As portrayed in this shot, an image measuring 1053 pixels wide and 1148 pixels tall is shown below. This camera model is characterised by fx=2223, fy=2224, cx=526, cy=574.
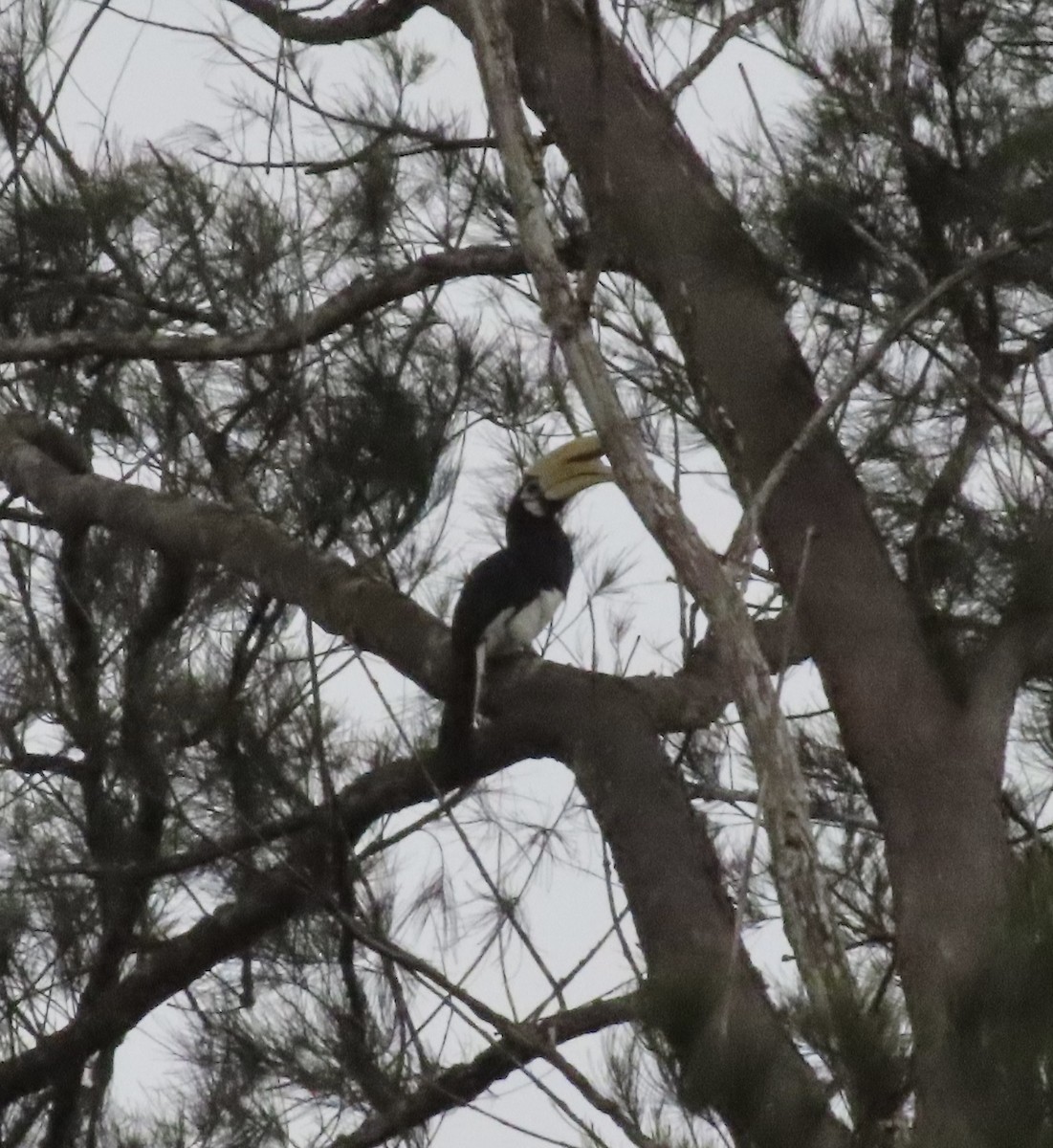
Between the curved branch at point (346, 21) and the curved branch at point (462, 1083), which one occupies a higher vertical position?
the curved branch at point (346, 21)

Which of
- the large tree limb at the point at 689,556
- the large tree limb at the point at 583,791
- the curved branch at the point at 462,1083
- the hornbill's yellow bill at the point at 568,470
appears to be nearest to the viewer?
the large tree limb at the point at 583,791

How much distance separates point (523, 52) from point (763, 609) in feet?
2.53

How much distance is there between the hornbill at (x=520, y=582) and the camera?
2133mm

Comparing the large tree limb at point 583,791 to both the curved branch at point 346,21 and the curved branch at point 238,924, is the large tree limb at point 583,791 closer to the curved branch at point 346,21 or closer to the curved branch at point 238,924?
the curved branch at point 238,924

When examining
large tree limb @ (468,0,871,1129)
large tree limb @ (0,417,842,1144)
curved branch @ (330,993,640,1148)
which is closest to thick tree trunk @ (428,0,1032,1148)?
large tree limb @ (468,0,871,1129)

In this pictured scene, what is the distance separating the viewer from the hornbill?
2.13 meters

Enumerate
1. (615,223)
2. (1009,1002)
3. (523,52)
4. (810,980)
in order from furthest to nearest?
(523,52), (615,223), (810,980), (1009,1002)

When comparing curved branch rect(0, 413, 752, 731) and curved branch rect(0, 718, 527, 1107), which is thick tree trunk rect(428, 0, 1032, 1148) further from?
curved branch rect(0, 718, 527, 1107)

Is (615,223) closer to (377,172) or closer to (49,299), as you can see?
(377,172)

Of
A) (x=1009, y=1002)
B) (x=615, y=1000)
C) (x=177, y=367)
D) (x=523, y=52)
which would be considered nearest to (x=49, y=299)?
(x=177, y=367)

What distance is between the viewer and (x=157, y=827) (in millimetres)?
2717

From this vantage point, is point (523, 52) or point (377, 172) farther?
point (377, 172)

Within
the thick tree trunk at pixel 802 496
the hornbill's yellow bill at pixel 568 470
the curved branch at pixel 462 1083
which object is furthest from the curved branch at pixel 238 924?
the hornbill's yellow bill at pixel 568 470

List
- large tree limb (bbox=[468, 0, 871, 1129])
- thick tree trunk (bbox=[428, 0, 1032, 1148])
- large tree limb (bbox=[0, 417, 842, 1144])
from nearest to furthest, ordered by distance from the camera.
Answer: large tree limb (bbox=[0, 417, 842, 1144]) < large tree limb (bbox=[468, 0, 871, 1129]) < thick tree trunk (bbox=[428, 0, 1032, 1148])
